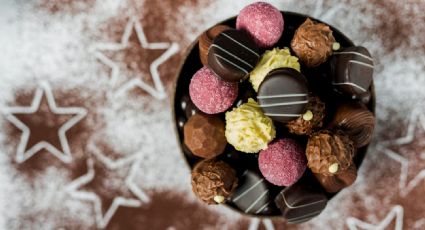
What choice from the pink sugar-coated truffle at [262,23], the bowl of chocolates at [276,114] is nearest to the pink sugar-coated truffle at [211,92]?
the bowl of chocolates at [276,114]

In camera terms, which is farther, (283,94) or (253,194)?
(253,194)

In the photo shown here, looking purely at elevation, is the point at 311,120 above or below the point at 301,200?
above

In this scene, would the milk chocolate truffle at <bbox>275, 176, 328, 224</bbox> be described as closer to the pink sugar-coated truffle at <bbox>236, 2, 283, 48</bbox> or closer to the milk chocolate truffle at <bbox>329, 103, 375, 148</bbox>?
the milk chocolate truffle at <bbox>329, 103, 375, 148</bbox>

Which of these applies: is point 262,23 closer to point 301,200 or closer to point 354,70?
point 354,70

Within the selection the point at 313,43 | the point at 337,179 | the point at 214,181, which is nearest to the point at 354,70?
the point at 313,43

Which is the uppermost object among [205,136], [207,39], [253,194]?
[207,39]

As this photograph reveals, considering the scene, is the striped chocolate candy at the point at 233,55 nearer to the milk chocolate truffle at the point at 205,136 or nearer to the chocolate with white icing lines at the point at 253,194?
the milk chocolate truffle at the point at 205,136
